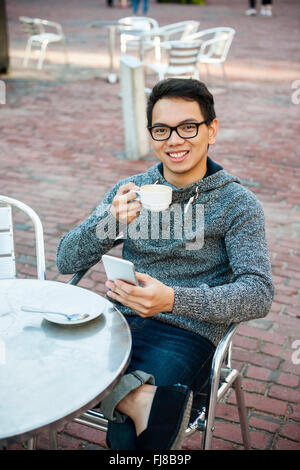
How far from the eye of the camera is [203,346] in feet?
6.84

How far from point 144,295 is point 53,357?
1.18ft

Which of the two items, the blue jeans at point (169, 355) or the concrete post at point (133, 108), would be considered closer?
the blue jeans at point (169, 355)

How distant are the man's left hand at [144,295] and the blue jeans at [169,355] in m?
0.21

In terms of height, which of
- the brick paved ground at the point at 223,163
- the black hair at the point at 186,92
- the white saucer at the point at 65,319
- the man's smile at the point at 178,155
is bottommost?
the brick paved ground at the point at 223,163

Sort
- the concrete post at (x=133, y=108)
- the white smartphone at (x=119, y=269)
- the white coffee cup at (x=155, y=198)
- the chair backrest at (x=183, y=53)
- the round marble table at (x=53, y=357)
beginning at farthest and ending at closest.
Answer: the chair backrest at (x=183, y=53) → the concrete post at (x=133, y=108) → the white coffee cup at (x=155, y=198) → the white smartphone at (x=119, y=269) → the round marble table at (x=53, y=357)

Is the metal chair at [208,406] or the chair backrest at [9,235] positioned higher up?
the chair backrest at [9,235]

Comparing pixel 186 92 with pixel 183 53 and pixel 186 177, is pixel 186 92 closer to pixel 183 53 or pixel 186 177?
pixel 186 177

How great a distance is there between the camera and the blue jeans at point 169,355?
193cm

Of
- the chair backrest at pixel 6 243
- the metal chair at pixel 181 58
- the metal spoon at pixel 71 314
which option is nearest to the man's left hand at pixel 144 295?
the metal spoon at pixel 71 314

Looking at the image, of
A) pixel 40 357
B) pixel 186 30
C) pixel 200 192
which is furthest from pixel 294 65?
pixel 40 357

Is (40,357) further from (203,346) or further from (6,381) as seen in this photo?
(203,346)

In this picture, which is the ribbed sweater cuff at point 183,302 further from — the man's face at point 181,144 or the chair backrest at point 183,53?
the chair backrest at point 183,53

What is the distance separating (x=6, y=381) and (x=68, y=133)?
638 cm

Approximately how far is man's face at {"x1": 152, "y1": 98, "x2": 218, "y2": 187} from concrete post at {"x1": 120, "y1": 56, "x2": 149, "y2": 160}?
430 centimetres
